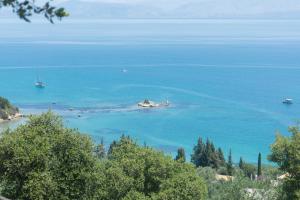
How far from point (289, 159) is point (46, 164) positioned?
4.53m

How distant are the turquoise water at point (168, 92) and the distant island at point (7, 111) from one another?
197cm

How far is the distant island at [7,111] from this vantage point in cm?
4641

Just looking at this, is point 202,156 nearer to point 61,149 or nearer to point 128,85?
point 61,149

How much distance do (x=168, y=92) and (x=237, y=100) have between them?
825 cm

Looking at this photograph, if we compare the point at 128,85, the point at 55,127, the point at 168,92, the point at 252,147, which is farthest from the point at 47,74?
the point at 55,127

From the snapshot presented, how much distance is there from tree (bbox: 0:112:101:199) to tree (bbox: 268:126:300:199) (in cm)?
360

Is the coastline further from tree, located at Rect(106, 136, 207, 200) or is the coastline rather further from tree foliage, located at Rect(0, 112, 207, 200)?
tree, located at Rect(106, 136, 207, 200)

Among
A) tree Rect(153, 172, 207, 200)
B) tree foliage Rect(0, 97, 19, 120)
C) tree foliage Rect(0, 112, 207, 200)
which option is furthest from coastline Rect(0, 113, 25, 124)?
tree Rect(153, 172, 207, 200)

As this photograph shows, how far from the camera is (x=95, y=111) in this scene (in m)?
49.0

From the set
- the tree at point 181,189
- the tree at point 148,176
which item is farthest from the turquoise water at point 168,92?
the tree at point 181,189

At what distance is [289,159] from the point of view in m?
9.58

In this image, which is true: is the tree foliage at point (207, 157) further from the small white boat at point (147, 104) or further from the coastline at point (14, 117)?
the coastline at point (14, 117)

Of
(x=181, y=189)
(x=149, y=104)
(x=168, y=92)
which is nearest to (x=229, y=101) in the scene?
(x=168, y=92)

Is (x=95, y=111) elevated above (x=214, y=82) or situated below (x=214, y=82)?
below
